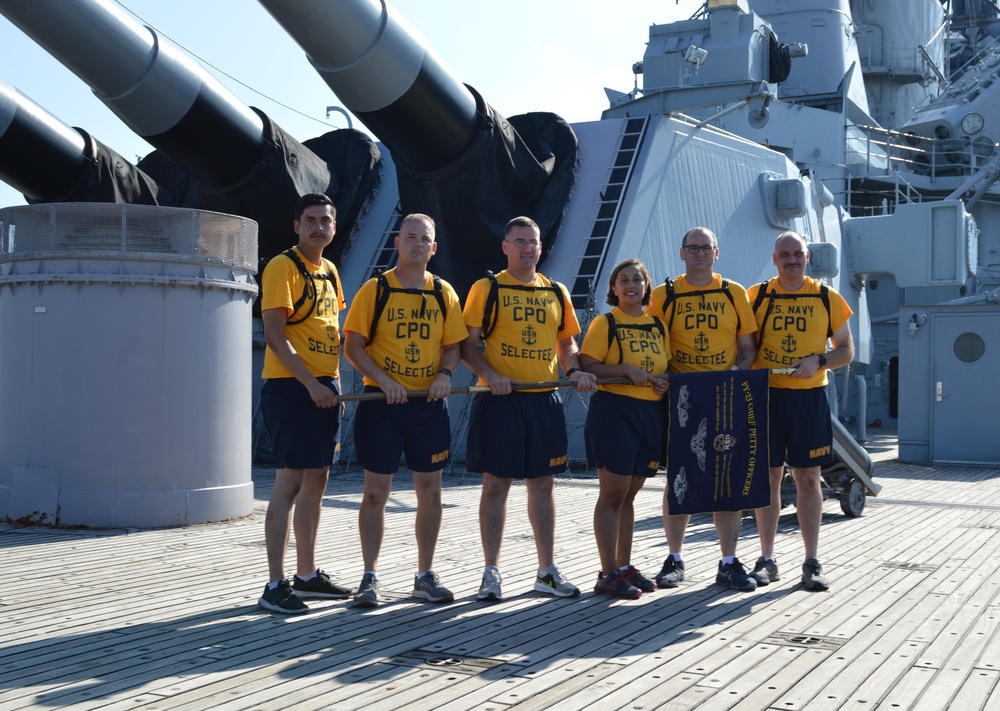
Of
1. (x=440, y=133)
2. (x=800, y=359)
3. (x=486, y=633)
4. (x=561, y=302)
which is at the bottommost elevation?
(x=486, y=633)

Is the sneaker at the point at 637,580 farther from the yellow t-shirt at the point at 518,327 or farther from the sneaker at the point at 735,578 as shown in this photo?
the yellow t-shirt at the point at 518,327

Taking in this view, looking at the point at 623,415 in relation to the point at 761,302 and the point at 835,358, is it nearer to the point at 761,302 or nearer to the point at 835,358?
the point at 761,302

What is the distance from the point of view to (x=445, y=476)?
422 inches

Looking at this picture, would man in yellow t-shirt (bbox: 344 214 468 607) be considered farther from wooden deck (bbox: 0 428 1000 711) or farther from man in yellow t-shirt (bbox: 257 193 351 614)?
wooden deck (bbox: 0 428 1000 711)

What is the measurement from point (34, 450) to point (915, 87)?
26.0 metres

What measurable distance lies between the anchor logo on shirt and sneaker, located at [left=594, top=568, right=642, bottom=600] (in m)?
1.08

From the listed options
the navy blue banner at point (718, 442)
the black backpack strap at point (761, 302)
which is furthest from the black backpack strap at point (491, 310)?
the black backpack strap at point (761, 302)

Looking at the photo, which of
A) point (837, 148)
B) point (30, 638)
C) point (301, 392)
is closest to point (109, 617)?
point (30, 638)

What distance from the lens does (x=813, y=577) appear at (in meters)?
5.20

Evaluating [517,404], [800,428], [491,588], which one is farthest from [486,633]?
[800,428]

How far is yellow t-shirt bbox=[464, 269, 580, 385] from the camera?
16.3 ft

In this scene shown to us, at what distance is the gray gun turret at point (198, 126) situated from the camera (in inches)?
332

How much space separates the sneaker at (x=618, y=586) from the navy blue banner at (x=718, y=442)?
16.6 inches

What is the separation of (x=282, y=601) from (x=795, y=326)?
2.61 meters
